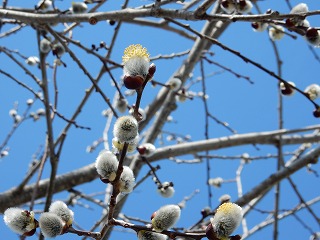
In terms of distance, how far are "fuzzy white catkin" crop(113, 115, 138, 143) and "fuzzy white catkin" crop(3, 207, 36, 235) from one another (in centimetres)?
33

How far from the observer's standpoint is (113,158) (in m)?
1.09

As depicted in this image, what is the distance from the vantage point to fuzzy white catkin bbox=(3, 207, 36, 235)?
1028mm

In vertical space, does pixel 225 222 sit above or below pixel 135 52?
below

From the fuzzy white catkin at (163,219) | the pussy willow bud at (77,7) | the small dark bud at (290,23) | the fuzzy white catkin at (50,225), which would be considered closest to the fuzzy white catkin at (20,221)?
the fuzzy white catkin at (50,225)

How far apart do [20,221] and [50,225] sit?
0.29 feet

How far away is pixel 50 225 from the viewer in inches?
39.6

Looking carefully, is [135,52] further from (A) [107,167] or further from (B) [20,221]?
(B) [20,221]

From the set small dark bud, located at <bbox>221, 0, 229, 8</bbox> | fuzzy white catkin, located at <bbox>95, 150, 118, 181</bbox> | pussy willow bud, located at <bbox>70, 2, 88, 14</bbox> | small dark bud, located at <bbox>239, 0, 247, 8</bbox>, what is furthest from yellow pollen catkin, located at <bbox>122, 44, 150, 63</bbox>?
pussy willow bud, located at <bbox>70, 2, 88, 14</bbox>

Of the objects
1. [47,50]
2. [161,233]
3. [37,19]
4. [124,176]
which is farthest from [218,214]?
[47,50]

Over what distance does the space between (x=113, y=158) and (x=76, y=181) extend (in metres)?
1.77

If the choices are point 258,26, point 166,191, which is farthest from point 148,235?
A: point 258,26

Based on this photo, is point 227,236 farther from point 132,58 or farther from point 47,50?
point 47,50

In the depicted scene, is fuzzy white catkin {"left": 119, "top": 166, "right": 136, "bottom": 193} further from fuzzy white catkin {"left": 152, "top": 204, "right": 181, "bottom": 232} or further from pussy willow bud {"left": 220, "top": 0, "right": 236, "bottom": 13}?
pussy willow bud {"left": 220, "top": 0, "right": 236, "bottom": 13}

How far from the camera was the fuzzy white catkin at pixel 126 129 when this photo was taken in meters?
0.99
